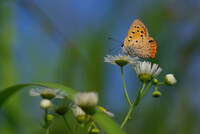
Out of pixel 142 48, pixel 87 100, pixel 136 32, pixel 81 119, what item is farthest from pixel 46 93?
pixel 136 32

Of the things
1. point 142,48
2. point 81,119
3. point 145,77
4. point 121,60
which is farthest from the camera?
point 142,48

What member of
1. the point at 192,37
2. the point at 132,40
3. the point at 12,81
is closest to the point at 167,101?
the point at 192,37

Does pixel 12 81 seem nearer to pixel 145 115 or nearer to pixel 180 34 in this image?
pixel 145 115

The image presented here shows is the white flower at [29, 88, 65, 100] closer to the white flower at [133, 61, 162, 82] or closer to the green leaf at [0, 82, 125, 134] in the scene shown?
the green leaf at [0, 82, 125, 134]

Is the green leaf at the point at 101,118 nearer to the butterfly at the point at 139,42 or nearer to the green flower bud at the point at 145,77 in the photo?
the green flower bud at the point at 145,77

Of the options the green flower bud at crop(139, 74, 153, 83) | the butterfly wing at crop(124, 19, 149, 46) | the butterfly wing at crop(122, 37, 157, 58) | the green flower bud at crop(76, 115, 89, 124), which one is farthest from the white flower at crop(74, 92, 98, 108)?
the butterfly wing at crop(124, 19, 149, 46)

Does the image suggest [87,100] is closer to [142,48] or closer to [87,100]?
[87,100]
